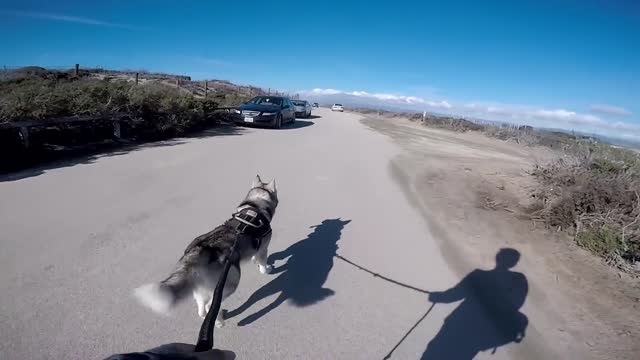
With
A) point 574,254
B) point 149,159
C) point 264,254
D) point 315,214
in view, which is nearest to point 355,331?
point 264,254

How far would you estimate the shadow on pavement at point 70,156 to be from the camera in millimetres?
6656

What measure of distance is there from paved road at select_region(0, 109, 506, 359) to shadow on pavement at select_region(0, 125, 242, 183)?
208 millimetres

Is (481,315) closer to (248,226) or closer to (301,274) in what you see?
(301,274)

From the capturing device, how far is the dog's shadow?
3395 millimetres

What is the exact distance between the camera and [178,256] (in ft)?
13.3

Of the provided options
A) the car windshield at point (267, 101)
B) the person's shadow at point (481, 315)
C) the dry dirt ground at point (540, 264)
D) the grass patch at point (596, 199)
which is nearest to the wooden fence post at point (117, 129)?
the dry dirt ground at point (540, 264)

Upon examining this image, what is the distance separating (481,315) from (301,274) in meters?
1.97

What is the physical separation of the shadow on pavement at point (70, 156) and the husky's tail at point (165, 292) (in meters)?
6.07

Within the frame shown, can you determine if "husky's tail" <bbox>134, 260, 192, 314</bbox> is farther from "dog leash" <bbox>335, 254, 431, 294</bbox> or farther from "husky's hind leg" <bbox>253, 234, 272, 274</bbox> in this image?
"dog leash" <bbox>335, 254, 431, 294</bbox>

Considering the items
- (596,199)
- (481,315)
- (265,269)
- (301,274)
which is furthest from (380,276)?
(596,199)

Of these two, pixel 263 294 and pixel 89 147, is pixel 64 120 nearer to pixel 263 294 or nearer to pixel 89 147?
pixel 89 147

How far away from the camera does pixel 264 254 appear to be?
146 inches

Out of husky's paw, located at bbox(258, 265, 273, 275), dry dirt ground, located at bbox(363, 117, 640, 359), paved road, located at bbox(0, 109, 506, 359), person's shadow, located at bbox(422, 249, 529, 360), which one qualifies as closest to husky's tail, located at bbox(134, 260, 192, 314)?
paved road, located at bbox(0, 109, 506, 359)

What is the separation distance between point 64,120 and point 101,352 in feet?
27.3
